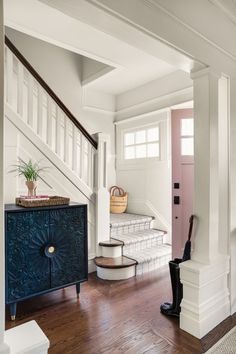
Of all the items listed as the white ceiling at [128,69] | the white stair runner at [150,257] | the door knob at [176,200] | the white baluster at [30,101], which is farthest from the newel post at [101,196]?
the white ceiling at [128,69]

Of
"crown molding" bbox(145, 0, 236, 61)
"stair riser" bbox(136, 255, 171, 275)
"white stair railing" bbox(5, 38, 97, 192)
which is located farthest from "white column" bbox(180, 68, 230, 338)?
"white stair railing" bbox(5, 38, 97, 192)

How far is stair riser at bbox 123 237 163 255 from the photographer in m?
3.27

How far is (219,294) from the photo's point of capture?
2.07m

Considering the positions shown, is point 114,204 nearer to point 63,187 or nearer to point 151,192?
point 151,192

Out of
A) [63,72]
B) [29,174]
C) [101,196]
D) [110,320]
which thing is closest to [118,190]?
[101,196]

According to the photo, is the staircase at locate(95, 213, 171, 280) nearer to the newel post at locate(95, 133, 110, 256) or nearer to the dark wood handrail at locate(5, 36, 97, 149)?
the newel post at locate(95, 133, 110, 256)

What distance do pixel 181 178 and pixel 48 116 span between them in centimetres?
194

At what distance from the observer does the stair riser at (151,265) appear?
10.1 ft

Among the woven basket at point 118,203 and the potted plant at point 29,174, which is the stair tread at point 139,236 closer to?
the woven basket at point 118,203

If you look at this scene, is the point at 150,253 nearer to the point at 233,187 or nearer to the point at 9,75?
the point at 233,187

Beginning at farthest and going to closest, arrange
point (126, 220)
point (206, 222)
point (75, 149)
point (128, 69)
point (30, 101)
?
point (126, 220)
point (128, 69)
point (75, 149)
point (30, 101)
point (206, 222)

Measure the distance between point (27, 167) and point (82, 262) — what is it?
114 cm

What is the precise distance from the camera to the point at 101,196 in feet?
10.5

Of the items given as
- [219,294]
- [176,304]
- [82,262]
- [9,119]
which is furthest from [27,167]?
[219,294]
